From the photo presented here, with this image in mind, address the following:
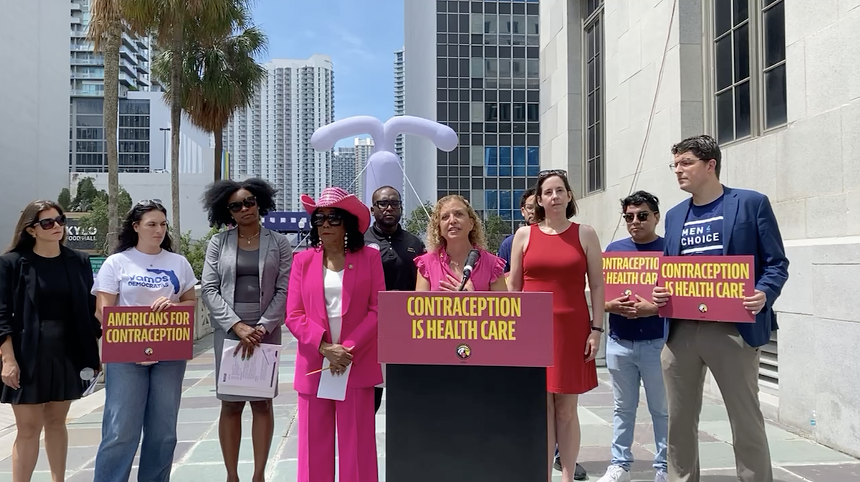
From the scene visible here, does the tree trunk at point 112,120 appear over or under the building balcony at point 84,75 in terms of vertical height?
under

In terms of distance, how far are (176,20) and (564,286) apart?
13.8 m

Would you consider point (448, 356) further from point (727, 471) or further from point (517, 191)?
point (517, 191)

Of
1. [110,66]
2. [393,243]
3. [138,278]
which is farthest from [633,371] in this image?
[110,66]

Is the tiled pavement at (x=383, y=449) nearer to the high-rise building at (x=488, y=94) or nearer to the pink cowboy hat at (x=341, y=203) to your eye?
the pink cowboy hat at (x=341, y=203)

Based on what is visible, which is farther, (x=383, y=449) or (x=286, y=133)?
(x=286, y=133)

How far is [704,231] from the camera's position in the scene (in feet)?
12.3

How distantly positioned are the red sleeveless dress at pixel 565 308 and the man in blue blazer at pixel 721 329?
49cm

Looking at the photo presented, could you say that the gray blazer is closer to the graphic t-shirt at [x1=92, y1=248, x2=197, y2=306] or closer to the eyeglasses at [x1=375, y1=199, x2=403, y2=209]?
the graphic t-shirt at [x1=92, y1=248, x2=197, y2=306]

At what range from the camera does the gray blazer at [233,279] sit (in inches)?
166

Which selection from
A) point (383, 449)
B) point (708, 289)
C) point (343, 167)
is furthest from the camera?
point (343, 167)

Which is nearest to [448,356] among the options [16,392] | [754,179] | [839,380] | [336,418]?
[336,418]

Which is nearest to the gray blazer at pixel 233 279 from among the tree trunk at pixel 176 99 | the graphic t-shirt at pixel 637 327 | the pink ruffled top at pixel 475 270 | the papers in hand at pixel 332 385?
the papers in hand at pixel 332 385

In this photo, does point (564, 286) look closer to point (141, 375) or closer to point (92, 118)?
point (141, 375)

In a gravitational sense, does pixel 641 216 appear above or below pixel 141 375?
above
